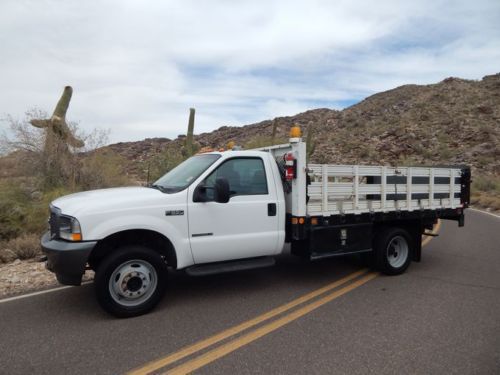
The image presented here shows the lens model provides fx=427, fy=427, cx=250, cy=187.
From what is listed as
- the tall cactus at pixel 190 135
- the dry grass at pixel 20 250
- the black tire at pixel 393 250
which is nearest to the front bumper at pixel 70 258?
the dry grass at pixel 20 250

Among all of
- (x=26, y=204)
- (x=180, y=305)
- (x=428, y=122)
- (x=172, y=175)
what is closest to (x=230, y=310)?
(x=180, y=305)

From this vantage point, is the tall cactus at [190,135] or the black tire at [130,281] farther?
the tall cactus at [190,135]

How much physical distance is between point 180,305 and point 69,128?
34.6 ft

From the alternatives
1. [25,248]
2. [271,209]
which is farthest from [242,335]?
[25,248]

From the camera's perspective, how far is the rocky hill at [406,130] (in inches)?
1512

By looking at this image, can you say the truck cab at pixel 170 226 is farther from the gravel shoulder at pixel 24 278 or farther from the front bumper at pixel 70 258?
the gravel shoulder at pixel 24 278

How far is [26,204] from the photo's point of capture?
10562 mm

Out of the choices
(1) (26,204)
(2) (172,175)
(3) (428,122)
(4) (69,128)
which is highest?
(3) (428,122)

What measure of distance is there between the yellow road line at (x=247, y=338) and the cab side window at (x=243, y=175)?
170 centimetres

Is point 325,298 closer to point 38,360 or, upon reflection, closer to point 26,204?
point 38,360

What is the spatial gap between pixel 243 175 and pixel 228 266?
1280 mm

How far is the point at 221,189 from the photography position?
5.25 metres

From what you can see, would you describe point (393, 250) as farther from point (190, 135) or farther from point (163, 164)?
point (190, 135)

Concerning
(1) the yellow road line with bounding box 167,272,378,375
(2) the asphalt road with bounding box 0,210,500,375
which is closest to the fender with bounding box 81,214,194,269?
(2) the asphalt road with bounding box 0,210,500,375
